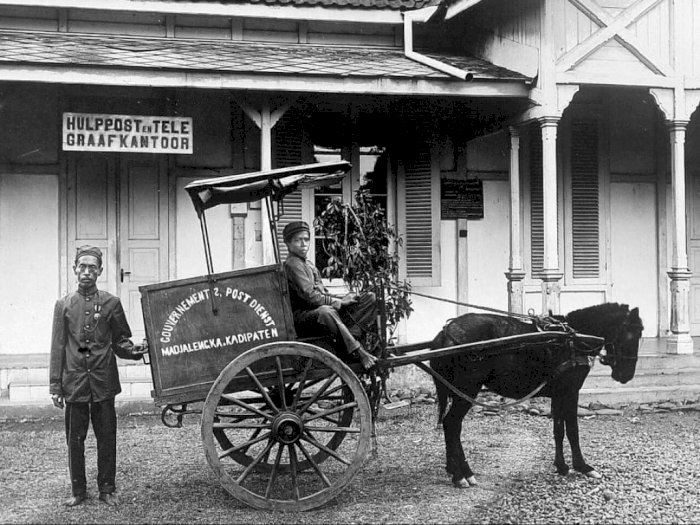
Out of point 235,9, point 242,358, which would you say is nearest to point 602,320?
point 242,358

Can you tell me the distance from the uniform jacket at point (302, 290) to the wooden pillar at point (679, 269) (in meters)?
5.27

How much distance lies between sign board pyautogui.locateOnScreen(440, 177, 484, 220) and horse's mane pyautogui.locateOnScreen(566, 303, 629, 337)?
4411 millimetres

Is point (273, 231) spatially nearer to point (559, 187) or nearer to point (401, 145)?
point (401, 145)

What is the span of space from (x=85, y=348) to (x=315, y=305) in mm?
1554

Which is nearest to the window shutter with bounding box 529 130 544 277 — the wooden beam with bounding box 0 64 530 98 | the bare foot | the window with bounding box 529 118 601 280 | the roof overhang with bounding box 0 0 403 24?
the window with bounding box 529 118 601 280

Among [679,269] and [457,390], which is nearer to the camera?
[457,390]

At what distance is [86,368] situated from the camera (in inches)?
192

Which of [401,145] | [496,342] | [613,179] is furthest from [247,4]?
[496,342]

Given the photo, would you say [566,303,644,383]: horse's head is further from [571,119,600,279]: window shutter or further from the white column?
[571,119,600,279]: window shutter

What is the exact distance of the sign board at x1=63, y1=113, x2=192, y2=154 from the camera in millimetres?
8328

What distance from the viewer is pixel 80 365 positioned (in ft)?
16.0

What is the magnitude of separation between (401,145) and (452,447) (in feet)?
17.5

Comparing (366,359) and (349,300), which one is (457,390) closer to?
(366,359)

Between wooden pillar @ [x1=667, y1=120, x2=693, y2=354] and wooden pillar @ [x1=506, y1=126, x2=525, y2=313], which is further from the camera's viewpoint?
wooden pillar @ [x1=506, y1=126, x2=525, y2=313]
